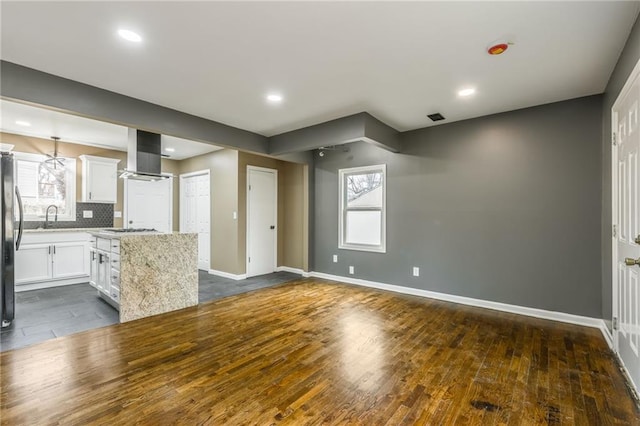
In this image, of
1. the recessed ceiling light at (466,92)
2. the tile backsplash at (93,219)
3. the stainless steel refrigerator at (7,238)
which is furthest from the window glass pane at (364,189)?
the tile backsplash at (93,219)

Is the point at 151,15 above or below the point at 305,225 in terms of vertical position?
above

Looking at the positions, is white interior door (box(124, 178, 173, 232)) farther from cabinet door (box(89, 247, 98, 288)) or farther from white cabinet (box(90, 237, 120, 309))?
white cabinet (box(90, 237, 120, 309))

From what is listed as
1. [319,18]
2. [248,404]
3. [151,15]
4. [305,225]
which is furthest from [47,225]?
[319,18]

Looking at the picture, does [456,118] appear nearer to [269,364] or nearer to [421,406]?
[421,406]

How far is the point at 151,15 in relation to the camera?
1.94 meters

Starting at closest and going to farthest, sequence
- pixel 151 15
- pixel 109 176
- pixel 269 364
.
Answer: pixel 151 15 → pixel 269 364 → pixel 109 176

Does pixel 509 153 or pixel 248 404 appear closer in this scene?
pixel 248 404

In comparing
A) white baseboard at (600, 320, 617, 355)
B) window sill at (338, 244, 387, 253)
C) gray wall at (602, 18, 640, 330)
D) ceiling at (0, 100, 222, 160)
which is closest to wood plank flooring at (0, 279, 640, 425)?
white baseboard at (600, 320, 617, 355)

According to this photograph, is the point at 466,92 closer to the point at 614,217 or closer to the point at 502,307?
the point at 614,217

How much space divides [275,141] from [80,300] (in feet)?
12.0

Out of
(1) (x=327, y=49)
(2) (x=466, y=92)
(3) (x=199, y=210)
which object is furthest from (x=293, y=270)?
(1) (x=327, y=49)

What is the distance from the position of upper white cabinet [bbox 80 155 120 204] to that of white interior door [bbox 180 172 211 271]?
1341 millimetres

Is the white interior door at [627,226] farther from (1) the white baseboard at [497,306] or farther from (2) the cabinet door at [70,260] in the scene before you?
(2) the cabinet door at [70,260]

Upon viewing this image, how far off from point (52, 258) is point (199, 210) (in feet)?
8.15
